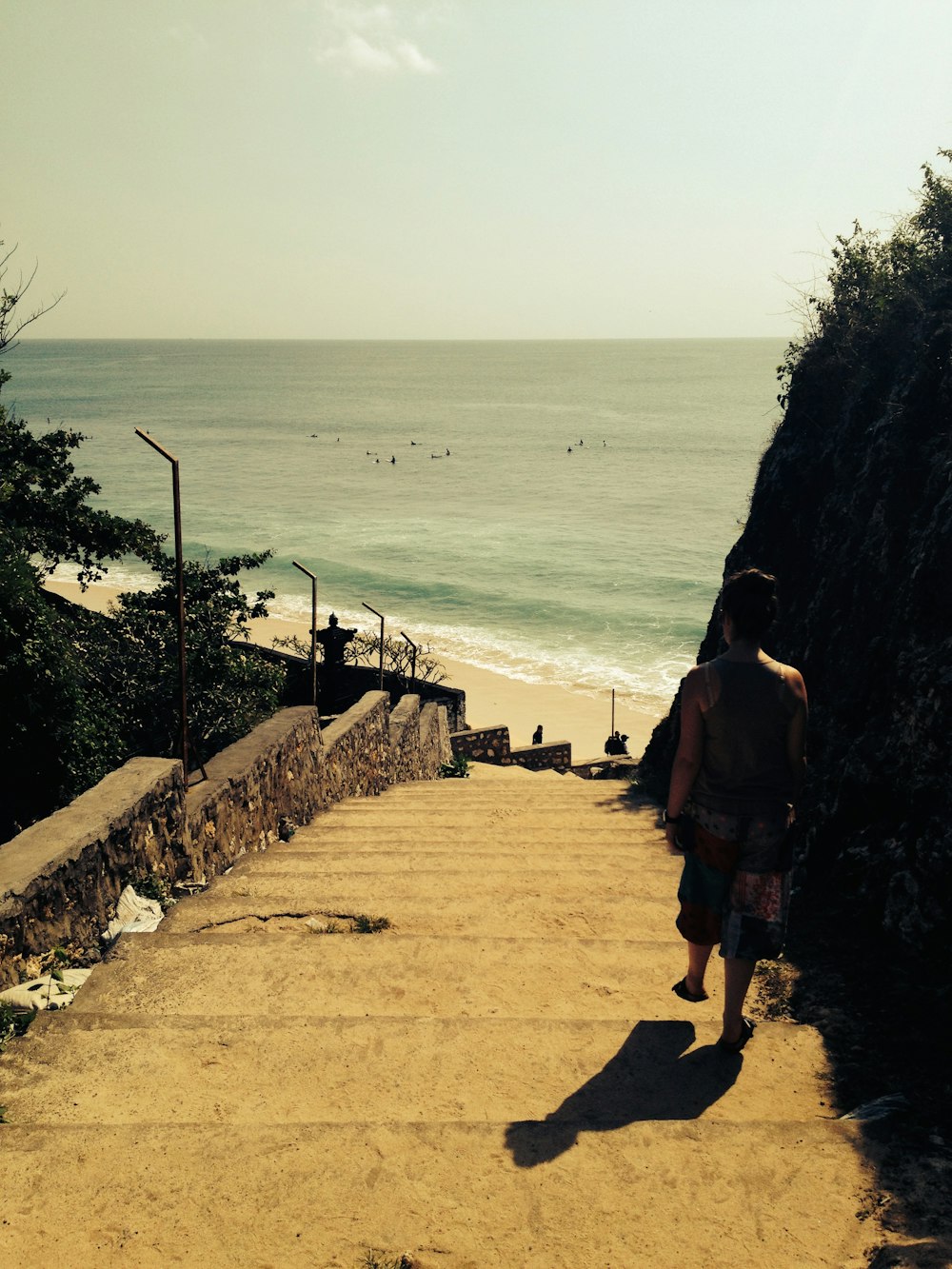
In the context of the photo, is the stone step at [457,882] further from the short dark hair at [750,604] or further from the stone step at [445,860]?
the short dark hair at [750,604]

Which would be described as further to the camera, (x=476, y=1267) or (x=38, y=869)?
(x=38, y=869)

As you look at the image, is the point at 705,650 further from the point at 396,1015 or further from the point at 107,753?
the point at 396,1015

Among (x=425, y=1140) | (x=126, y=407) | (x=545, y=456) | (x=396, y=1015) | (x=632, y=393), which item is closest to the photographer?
(x=425, y=1140)

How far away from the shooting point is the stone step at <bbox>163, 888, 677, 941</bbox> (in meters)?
4.52

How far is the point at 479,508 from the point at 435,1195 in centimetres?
5599

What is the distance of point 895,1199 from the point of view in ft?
7.76

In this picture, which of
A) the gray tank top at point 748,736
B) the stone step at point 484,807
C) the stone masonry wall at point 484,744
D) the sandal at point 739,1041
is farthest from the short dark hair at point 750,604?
the stone masonry wall at point 484,744

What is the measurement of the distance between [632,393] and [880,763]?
479ft

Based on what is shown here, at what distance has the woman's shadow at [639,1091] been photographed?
2.57 m

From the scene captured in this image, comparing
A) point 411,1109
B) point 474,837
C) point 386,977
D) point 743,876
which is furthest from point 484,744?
point 411,1109

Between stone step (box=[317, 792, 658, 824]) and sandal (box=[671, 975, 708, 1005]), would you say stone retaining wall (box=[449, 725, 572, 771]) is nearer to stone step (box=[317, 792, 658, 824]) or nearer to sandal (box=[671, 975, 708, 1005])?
stone step (box=[317, 792, 658, 824])

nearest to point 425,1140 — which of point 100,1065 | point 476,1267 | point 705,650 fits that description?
point 476,1267

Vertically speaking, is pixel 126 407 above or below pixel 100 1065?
above

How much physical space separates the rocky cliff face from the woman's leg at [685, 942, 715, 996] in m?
1.10
